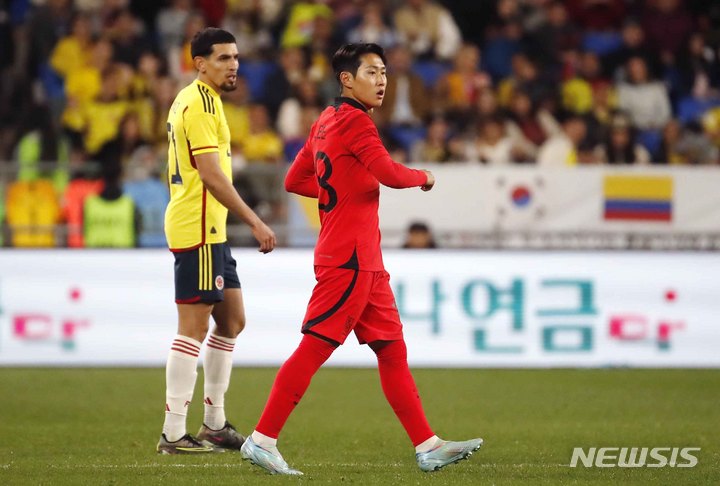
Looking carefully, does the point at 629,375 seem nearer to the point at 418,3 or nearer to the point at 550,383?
the point at 550,383

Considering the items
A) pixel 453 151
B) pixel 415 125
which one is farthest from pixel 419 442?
pixel 415 125

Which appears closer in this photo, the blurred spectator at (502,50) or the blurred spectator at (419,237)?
the blurred spectator at (419,237)

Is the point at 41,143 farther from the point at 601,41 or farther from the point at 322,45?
the point at 601,41

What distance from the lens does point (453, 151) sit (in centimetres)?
1573

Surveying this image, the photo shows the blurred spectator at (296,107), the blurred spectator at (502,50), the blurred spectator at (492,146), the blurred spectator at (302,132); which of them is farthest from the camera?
the blurred spectator at (502,50)

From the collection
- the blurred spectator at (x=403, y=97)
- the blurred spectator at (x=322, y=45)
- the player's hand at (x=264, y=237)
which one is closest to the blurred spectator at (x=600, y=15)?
the blurred spectator at (x=403, y=97)

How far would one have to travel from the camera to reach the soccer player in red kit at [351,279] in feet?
21.6

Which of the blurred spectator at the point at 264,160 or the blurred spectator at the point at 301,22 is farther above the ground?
the blurred spectator at the point at 301,22

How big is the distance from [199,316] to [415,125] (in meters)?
9.57

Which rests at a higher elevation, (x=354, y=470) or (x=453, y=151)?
(x=453, y=151)

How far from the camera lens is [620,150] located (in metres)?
16.0

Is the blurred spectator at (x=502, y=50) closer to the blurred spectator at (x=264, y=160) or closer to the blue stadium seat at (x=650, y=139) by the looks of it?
the blue stadium seat at (x=650, y=139)

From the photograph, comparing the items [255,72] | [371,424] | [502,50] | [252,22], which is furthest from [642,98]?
[371,424]

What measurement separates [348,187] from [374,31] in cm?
1162
